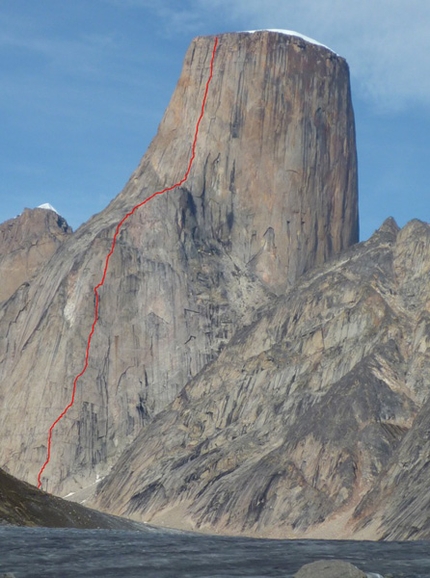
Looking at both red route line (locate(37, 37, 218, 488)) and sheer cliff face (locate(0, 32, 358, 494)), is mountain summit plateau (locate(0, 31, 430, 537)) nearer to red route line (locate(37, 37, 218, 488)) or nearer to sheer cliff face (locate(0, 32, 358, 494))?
sheer cliff face (locate(0, 32, 358, 494))

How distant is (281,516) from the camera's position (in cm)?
7994

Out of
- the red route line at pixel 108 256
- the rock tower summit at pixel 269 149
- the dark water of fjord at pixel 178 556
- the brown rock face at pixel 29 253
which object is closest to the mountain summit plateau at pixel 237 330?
the rock tower summit at pixel 269 149

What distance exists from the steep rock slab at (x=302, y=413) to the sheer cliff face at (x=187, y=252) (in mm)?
3946

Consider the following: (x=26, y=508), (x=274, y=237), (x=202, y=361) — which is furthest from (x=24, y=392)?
(x=26, y=508)

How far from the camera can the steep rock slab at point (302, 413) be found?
81.0 metres

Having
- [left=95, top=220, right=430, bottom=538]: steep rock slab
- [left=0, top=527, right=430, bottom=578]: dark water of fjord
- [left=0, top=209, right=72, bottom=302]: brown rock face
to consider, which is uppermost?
[left=0, top=209, right=72, bottom=302]: brown rock face

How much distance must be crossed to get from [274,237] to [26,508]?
5650cm

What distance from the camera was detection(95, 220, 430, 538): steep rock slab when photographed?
81.0 metres

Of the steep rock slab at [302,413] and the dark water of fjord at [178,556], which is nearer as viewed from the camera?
the dark water of fjord at [178,556]

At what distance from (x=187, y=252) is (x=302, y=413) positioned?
2121 cm

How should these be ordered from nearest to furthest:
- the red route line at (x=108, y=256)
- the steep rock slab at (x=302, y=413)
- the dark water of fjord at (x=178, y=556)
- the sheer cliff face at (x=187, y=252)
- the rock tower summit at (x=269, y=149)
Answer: the dark water of fjord at (x=178, y=556) → the steep rock slab at (x=302, y=413) → the red route line at (x=108, y=256) → the sheer cliff face at (x=187, y=252) → the rock tower summit at (x=269, y=149)

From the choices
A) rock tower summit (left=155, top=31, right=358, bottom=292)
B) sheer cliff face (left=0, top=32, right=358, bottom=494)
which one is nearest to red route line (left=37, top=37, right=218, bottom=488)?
sheer cliff face (left=0, top=32, right=358, bottom=494)

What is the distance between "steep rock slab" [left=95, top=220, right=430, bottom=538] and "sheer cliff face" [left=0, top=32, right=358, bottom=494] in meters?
3.95

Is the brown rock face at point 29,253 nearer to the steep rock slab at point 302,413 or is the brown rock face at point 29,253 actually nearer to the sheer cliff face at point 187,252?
the sheer cliff face at point 187,252
